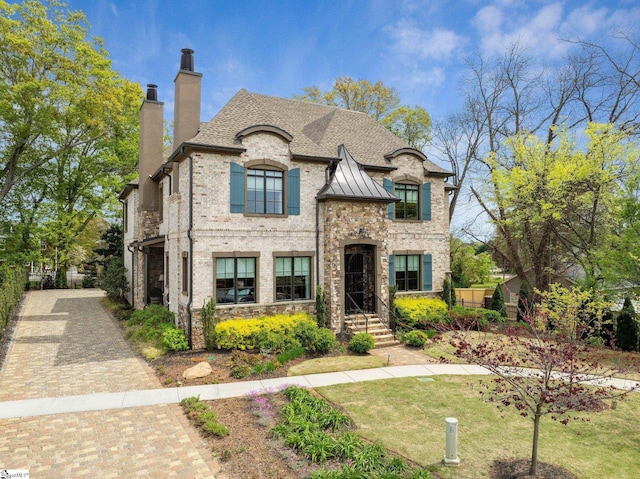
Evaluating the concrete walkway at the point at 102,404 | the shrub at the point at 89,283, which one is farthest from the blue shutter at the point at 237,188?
the shrub at the point at 89,283

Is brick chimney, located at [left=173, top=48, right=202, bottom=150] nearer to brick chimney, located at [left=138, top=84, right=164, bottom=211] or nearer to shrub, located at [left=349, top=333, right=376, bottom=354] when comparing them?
brick chimney, located at [left=138, top=84, right=164, bottom=211]

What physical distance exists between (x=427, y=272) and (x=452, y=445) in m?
13.8

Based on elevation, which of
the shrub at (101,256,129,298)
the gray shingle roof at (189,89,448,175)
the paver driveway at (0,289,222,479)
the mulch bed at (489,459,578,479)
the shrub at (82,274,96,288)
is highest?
the gray shingle roof at (189,89,448,175)

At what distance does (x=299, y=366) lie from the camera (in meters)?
13.1

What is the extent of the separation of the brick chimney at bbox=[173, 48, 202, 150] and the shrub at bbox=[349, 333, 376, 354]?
1086cm

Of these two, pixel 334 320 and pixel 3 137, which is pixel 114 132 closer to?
pixel 3 137

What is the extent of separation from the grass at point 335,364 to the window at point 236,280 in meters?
3.75

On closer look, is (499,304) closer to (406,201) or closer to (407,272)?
(407,272)

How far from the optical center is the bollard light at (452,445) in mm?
7122

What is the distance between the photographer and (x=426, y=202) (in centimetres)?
2048

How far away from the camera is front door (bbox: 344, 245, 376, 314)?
59.2 feet

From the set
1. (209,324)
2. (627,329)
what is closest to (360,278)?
(209,324)

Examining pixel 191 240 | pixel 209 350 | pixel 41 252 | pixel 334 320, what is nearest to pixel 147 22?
pixel 191 240

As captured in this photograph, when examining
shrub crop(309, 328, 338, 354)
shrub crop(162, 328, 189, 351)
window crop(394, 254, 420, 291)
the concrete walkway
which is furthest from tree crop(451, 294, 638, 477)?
shrub crop(162, 328, 189, 351)
